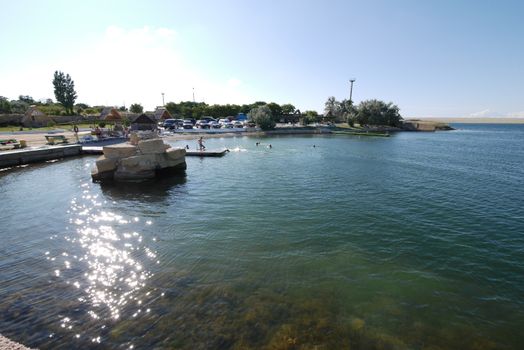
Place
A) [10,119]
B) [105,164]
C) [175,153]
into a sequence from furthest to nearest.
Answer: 1. [10,119]
2. [175,153]
3. [105,164]

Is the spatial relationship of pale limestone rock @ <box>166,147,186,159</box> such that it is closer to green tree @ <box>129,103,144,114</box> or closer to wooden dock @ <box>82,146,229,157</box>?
wooden dock @ <box>82,146,229,157</box>

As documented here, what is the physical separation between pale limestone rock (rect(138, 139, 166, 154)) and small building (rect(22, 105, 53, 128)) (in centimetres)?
6601

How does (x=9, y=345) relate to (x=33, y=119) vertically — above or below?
below

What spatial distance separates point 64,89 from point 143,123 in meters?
61.1

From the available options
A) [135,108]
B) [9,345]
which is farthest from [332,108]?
[9,345]

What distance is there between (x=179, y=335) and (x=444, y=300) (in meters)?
8.83

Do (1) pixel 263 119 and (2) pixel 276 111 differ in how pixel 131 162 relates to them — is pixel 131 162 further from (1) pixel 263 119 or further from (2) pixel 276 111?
(2) pixel 276 111

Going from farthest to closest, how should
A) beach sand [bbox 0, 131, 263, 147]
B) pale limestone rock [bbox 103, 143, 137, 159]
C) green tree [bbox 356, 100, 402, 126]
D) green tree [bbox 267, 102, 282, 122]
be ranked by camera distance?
green tree [bbox 267, 102, 282, 122], green tree [bbox 356, 100, 402, 126], beach sand [bbox 0, 131, 263, 147], pale limestone rock [bbox 103, 143, 137, 159]

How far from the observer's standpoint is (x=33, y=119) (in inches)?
2844

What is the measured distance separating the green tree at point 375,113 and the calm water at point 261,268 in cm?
8699

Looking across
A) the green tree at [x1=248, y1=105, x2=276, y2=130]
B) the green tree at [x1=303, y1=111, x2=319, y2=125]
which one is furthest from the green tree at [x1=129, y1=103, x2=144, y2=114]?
the green tree at [x1=303, y1=111, x2=319, y2=125]

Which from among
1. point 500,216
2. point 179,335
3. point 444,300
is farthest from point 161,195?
point 500,216

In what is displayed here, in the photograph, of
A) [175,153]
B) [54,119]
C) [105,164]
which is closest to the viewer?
[105,164]

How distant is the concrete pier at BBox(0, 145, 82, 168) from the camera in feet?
103
